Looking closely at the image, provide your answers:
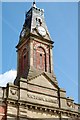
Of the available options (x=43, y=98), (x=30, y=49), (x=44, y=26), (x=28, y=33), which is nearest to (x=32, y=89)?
(x=43, y=98)

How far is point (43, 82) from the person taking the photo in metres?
31.2

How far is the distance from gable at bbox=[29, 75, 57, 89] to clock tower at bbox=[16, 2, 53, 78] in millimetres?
1216

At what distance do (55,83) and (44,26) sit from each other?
27.5 ft

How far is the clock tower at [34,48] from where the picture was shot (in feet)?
108

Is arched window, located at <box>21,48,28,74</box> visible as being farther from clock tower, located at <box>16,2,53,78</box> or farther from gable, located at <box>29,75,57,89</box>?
gable, located at <box>29,75,57,89</box>

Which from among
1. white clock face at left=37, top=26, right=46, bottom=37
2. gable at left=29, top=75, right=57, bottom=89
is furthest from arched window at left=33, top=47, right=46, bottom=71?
white clock face at left=37, top=26, right=46, bottom=37

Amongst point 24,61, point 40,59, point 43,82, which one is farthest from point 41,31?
point 43,82

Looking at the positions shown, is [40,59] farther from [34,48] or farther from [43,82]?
[43,82]

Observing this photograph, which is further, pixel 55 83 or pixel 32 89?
pixel 55 83

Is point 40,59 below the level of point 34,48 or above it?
below

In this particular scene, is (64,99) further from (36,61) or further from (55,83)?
(36,61)

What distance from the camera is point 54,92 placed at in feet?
103

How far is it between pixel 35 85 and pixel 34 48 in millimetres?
5364

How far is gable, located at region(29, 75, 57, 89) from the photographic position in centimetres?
3049
